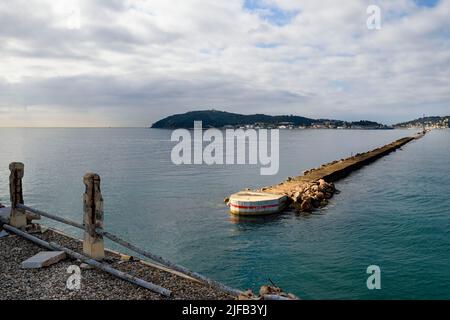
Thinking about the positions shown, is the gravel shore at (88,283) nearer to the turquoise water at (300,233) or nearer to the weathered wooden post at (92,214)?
the weathered wooden post at (92,214)

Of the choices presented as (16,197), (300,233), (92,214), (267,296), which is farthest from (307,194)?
(267,296)

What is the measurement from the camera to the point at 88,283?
11.8 meters

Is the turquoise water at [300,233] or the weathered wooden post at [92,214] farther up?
the weathered wooden post at [92,214]

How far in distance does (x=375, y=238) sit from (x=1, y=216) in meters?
21.4

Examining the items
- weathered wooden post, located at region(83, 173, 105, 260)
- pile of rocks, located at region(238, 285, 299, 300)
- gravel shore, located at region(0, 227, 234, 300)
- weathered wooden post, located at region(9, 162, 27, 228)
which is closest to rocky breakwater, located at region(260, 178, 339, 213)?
gravel shore, located at region(0, 227, 234, 300)

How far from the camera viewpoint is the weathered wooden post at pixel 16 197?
16562mm

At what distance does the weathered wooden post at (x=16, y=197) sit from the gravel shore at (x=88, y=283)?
8.80 ft

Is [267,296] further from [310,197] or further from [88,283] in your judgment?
[310,197]

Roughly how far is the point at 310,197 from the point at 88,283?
25.5 meters

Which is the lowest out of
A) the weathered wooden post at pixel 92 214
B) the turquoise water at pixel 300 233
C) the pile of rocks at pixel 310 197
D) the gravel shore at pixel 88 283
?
the turquoise water at pixel 300 233

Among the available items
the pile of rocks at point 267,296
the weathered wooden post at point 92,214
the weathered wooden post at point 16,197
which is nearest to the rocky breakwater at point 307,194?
the weathered wooden post at point 92,214

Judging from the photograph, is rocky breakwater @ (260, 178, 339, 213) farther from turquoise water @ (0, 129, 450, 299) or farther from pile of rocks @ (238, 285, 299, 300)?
pile of rocks @ (238, 285, 299, 300)

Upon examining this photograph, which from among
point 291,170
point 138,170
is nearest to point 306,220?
point 291,170

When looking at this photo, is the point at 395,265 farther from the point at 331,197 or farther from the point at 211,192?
the point at 211,192
